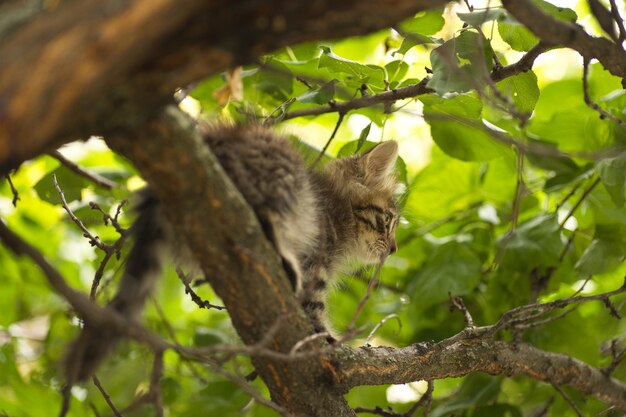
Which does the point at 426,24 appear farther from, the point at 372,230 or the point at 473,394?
the point at 473,394

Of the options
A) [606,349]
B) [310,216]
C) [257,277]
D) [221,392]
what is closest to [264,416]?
[221,392]

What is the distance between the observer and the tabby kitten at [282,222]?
1.97m

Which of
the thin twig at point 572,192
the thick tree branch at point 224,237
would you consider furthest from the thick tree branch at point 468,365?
the thin twig at point 572,192

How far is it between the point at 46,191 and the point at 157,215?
1.17 metres

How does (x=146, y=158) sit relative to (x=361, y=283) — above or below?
below

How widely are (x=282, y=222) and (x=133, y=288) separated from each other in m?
0.45

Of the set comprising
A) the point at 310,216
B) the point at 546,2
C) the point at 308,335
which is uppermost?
the point at 546,2

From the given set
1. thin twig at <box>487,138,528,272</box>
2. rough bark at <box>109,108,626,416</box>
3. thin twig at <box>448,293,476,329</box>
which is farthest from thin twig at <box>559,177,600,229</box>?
rough bark at <box>109,108,626,416</box>

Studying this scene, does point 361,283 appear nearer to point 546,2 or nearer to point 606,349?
point 606,349

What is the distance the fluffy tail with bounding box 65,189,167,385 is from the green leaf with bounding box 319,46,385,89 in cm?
87

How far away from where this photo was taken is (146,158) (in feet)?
5.47

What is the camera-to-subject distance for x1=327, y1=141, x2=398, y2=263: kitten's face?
3.48 m

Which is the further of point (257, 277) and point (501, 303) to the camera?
point (501, 303)

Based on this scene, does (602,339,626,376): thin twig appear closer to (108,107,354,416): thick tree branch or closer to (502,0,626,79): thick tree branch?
(502,0,626,79): thick tree branch
